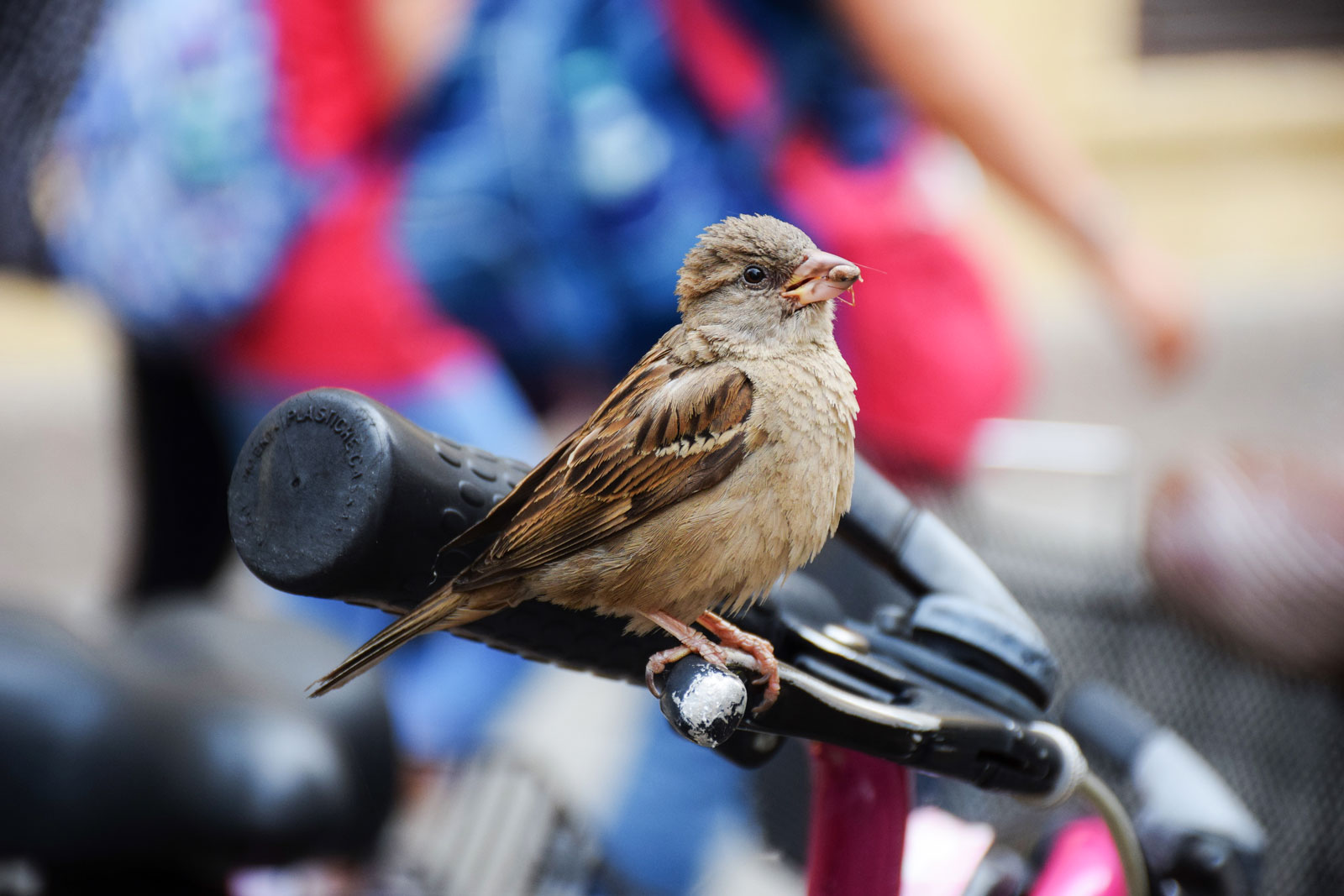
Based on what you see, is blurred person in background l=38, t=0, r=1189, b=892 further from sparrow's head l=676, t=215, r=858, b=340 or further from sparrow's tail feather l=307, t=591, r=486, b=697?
→ sparrow's tail feather l=307, t=591, r=486, b=697

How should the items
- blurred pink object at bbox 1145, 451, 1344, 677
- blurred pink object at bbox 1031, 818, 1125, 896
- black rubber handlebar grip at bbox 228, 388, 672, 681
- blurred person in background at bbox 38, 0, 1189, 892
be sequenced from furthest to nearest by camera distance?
blurred pink object at bbox 1145, 451, 1344, 677 < blurred person in background at bbox 38, 0, 1189, 892 < blurred pink object at bbox 1031, 818, 1125, 896 < black rubber handlebar grip at bbox 228, 388, 672, 681

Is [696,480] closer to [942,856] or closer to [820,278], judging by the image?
[820,278]

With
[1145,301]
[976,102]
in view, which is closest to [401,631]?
[976,102]

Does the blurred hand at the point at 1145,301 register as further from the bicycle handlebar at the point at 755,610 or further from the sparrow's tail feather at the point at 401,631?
the sparrow's tail feather at the point at 401,631

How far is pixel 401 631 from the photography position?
73 cm

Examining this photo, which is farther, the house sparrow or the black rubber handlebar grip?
the house sparrow

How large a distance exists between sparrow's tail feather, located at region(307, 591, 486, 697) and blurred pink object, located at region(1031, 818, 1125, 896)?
717 mm

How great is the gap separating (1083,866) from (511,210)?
4.69 ft

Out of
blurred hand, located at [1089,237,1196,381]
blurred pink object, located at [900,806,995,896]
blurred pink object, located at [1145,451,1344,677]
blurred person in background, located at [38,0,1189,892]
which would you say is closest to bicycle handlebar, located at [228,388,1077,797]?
blurred pink object, located at [900,806,995,896]

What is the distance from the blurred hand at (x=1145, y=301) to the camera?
5.65 feet

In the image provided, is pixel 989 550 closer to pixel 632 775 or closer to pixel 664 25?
pixel 632 775

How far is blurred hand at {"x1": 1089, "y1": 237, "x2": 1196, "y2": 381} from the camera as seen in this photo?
1721 mm

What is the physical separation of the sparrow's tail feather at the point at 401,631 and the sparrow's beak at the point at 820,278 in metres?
0.28

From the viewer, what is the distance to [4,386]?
8.22 m
